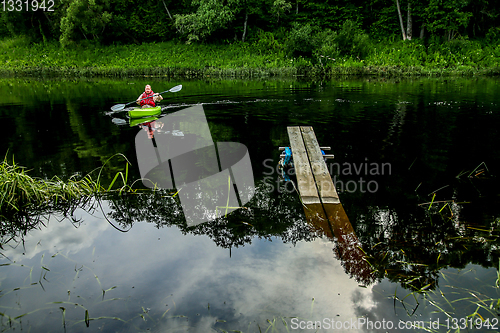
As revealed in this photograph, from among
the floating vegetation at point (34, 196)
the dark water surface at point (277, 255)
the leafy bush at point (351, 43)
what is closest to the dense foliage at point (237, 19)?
the leafy bush at point (351, 43)

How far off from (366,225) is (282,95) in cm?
1213

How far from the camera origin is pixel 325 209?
5090 millimetres

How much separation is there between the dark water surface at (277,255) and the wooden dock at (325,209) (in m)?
0.04

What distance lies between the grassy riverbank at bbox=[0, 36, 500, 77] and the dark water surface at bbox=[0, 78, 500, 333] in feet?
58.0

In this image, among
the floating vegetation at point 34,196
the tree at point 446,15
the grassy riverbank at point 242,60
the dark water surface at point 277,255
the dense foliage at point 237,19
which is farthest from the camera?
the dense foliage at point 237,19

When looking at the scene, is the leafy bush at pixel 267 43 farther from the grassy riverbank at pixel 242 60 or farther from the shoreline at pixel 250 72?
the shoreline at pixel 250 72

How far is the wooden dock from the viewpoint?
3963 mm

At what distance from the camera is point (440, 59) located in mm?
24422

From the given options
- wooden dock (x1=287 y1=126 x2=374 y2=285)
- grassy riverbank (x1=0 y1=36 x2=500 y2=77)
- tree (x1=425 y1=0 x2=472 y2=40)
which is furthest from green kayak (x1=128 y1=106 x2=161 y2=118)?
tree (x1=425 y1=0 x2=472 y2=40)

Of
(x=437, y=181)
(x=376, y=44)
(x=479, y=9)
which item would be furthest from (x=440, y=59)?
(x=437, y=181)

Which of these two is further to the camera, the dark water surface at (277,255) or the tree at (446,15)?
the tree at (446,15)

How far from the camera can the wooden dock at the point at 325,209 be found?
13.0ft

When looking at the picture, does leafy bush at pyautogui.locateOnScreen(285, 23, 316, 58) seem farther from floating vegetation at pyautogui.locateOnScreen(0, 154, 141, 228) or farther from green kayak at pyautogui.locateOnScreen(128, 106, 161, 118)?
floating vegetation at pyautogui.locateOnScreen(0, 154, 141, 228)

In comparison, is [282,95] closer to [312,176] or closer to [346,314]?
[312,176]
